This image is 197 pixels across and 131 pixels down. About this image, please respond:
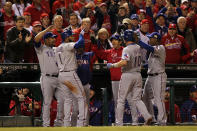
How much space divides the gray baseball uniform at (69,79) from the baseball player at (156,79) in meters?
1.34

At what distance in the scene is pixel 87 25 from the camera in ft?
35.4

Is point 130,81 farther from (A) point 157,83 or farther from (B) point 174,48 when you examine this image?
(B) point 174,48

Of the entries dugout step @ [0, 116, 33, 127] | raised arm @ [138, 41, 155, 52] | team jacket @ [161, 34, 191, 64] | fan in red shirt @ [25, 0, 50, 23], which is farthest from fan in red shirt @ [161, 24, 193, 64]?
dugout step @ [0, 116, 33, 127]

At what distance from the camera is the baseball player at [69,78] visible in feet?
30.1

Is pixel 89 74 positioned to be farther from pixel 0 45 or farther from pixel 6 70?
pixel 0 45

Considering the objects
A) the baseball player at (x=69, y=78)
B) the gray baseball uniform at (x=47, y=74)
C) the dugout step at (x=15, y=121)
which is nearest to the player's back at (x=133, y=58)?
the baseball player at (x=69, y=78)

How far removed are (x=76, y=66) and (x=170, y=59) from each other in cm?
311

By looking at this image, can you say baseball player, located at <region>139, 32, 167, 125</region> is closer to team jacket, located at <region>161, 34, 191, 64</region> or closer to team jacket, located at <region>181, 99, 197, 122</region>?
team jacket, located at <region>181, 99, 197, 122</region>

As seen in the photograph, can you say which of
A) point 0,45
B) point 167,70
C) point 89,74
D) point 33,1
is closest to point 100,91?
point 89,74

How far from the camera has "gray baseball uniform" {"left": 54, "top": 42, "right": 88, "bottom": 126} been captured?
362 inches

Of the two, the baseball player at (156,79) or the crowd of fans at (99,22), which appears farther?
the crowd of fans at (99,22)

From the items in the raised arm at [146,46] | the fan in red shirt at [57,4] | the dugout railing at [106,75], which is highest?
the fan in red shirt at [57,4]

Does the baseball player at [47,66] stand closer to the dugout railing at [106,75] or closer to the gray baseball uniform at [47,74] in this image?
the gray baseball uniform at [47,74]

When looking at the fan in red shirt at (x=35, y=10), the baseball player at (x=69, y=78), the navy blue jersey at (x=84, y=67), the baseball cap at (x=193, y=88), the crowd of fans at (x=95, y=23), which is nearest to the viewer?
the baseball player at (x=69, y=78)
